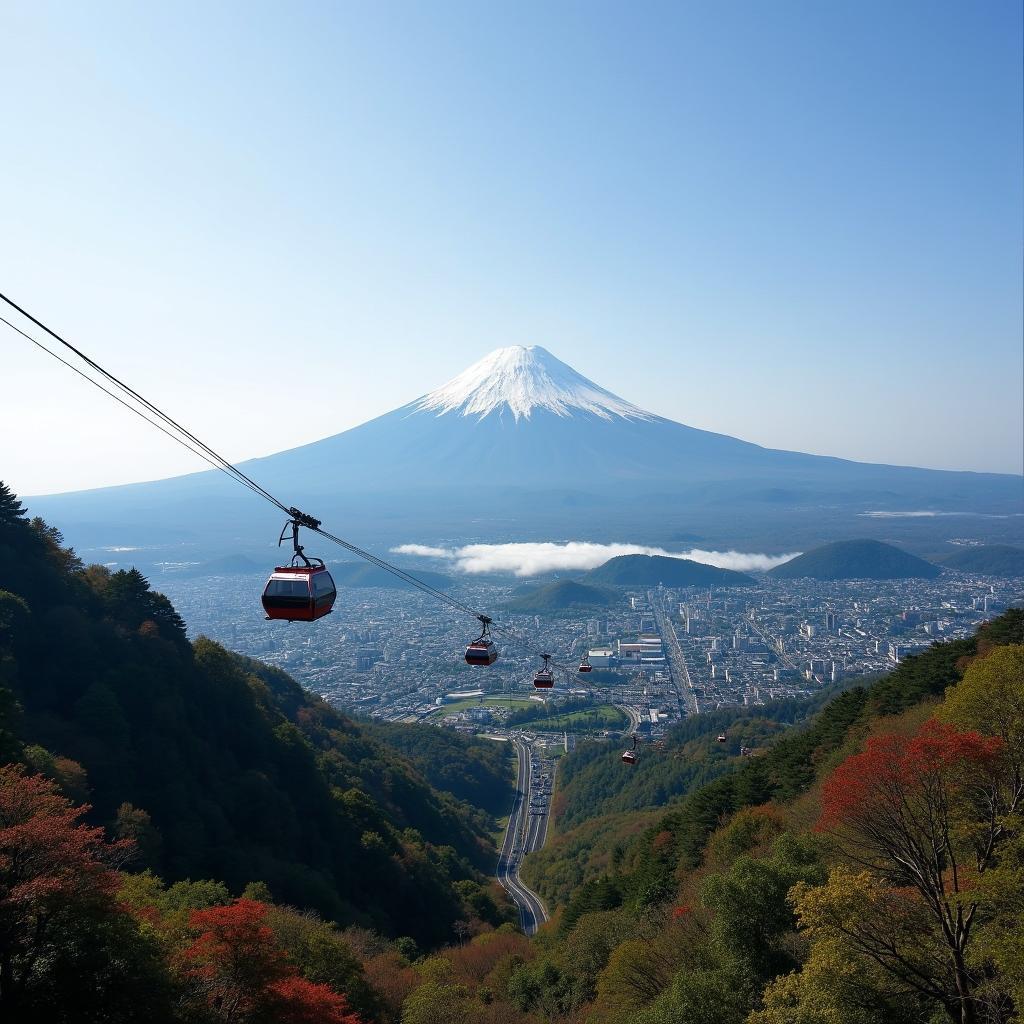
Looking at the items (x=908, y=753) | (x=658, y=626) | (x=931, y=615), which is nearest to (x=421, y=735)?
(x=908, y=753)

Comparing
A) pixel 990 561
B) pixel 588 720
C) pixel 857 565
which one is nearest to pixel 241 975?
pixel 588 720

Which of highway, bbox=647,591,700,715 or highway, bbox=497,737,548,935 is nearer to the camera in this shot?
highway, bbox=497,737,548,935

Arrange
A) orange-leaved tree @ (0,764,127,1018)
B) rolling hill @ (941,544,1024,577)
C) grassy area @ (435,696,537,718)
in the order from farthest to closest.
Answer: rolling hill @ (941,544,1024,577) → grassy area @ (435,696,537,718) → orange-leaved tree @ (0,764,127,1018)

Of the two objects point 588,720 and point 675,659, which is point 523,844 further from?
point 675,659

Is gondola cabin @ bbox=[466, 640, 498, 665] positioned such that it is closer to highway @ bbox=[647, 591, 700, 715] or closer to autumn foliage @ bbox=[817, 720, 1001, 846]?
autumn foliage @ bbox=[817, 720, 1001, 846]

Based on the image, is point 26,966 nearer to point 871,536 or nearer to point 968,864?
point 968,864

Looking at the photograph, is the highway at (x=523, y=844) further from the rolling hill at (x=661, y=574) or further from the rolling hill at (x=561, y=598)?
the rolling hill at (x=661, y=574)

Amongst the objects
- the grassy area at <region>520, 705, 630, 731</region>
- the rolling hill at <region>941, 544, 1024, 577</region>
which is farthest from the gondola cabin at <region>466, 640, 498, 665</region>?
the rolling hill at <region>941, 544, 1024, 577</region>
